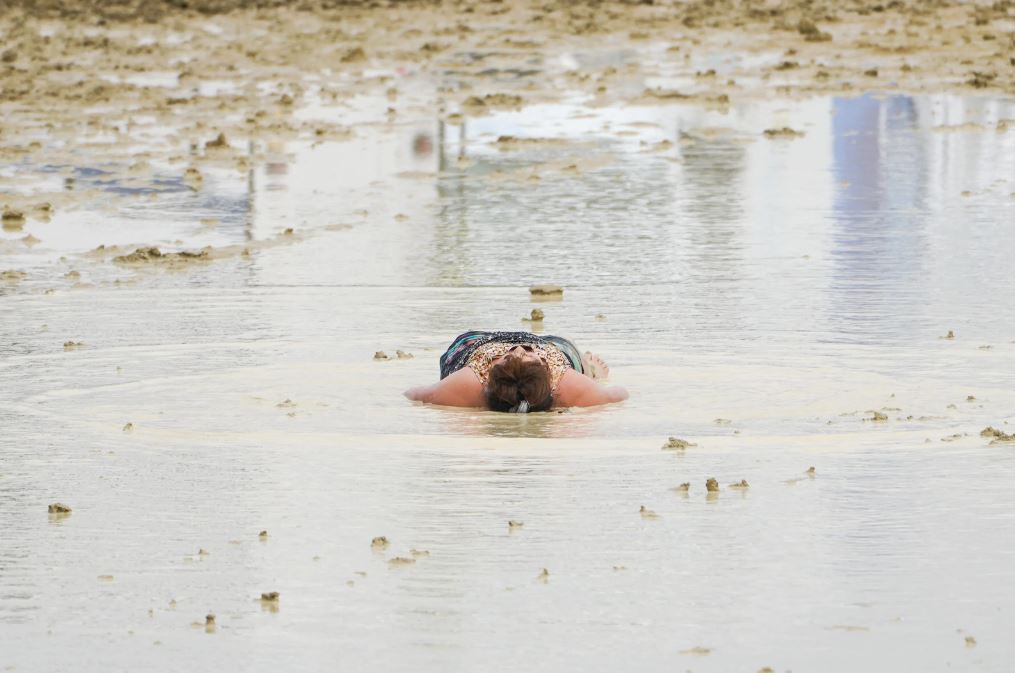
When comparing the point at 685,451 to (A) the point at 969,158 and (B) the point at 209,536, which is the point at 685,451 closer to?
(B) the point at 209,536

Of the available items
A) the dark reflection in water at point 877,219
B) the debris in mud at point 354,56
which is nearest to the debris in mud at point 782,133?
the dark reflection in water at point 877,219

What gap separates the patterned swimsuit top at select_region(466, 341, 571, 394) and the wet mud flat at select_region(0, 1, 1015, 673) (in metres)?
0.28

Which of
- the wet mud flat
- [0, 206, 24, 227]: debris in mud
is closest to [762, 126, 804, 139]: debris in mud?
the wet mud flat

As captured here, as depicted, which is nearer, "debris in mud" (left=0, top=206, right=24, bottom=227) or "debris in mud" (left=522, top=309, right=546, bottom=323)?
"debris in mud" (left=522, top=309, right=546, bottom=323)

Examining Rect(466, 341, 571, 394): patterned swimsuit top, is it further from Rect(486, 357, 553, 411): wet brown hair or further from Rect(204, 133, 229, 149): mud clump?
Rect(204, 133, 229, 149): mud clump

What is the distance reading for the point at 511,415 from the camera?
8820mm

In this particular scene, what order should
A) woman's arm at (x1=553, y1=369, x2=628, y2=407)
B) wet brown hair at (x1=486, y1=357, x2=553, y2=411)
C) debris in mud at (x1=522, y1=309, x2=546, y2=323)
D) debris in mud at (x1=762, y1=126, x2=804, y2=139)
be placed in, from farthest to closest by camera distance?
debris in mud at (x1=762, y1=126, x2=804, y2=139), debris in mud at (x1=522, y1=309, x2=546, y2=323), woman's arm at (x1=553, y1=369, x2=628, y2=407), wet brown hair at (x1=486, y1=357, x2=553, y2=411)

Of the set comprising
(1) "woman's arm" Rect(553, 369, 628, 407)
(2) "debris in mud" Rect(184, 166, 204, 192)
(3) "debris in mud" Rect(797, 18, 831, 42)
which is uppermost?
(3) "debris in mud" Rect(797, 18, 831, 42)

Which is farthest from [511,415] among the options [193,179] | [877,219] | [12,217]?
[193,179]

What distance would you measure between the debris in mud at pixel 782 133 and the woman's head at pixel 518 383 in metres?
10.4

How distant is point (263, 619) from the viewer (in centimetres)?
576

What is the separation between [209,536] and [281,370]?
303cm

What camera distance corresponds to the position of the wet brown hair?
8734 mm

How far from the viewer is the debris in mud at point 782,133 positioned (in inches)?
744
